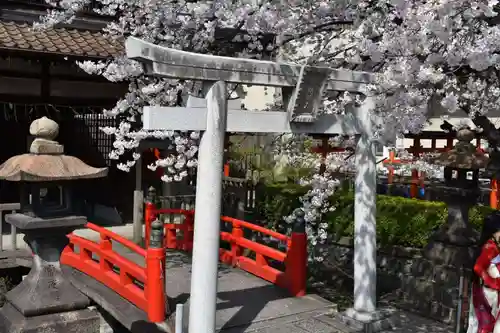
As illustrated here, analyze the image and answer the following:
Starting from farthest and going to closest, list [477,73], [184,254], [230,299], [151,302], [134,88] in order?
1. [184,254]
2. [134,88]
3. [230,299]
4. [151,302]
5. [477,73]

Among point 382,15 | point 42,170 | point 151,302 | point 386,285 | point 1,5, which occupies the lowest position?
point 386,285

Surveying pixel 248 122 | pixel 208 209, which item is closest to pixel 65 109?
pixel 248 122

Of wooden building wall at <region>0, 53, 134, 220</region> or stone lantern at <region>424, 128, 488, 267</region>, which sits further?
wooden building wall at <region>0, 53, 134, 220</region>

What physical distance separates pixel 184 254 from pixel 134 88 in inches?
134

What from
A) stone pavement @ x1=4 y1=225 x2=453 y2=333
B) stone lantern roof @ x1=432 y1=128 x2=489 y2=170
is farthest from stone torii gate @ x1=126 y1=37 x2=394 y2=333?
stone lantern roof @ x1=432 y1=128 x2=489 y2=170

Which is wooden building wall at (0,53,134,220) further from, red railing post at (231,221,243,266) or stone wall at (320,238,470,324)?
stone wall at (320,238,470,324)

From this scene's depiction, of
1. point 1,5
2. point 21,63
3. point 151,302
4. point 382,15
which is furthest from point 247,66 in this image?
point 1,5

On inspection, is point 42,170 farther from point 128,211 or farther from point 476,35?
point 128,211

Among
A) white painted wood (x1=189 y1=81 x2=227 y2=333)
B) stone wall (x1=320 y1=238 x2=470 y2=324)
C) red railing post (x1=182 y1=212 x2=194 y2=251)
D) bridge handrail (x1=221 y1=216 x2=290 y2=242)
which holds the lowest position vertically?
stone wall (x1=320 y1=238 x2=470 y2=324)

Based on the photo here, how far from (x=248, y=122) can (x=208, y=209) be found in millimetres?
1125

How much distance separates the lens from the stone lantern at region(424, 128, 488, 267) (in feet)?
28.3

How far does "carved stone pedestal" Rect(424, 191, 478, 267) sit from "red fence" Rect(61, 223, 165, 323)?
480 centimetres

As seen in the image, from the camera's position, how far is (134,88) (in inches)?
400

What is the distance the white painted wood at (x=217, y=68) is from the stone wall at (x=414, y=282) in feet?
10.9
